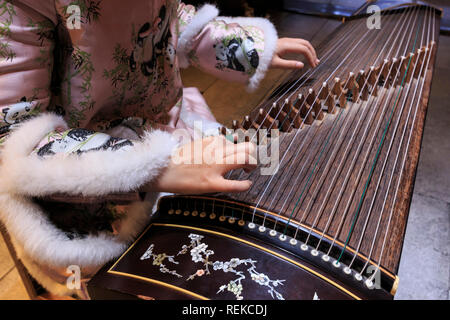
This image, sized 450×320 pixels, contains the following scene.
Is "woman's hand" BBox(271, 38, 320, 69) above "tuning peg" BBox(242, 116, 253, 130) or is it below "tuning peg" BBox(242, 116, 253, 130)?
above

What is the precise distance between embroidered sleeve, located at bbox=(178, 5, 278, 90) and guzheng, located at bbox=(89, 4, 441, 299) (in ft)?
0.45

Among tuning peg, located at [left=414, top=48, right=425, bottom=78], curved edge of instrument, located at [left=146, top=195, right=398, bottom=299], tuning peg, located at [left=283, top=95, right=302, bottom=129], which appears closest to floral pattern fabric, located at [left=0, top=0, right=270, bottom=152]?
tuning peg, located at [left=283, top=95, right=302, bottom=129]

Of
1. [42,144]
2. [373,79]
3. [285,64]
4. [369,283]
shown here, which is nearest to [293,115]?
[285,64]

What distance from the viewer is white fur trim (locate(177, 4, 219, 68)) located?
3.89 feet

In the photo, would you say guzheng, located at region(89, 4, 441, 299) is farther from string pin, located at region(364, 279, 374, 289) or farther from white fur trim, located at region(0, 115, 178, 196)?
white fur trim, located at region(0, 115, 178, 196)

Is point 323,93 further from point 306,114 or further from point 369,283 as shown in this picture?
point 369,283

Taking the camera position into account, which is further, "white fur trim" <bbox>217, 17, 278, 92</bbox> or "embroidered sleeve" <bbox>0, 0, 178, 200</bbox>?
"white fur trim" <bbox>217, 17, 278, 92</bbox>

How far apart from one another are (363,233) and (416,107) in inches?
25.7

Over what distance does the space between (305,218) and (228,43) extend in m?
0.70

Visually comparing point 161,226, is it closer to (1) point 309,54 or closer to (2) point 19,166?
(2) point 19,166

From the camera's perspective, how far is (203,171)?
27.8 inches

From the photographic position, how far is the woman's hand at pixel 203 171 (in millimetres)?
700

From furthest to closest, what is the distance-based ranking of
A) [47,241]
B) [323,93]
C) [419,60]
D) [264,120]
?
[419,60]
[323,93]
[264,120]
[47,241]

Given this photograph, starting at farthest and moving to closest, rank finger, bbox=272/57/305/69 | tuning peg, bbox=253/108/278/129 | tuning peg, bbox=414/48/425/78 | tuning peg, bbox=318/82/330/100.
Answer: tuning peg, bbox=414/48/425/78 < finger, bbox=272/57/305/69 < tuning peg, bbox=318/82/330/100 < tuning peg, bbox=253/108/278/129
